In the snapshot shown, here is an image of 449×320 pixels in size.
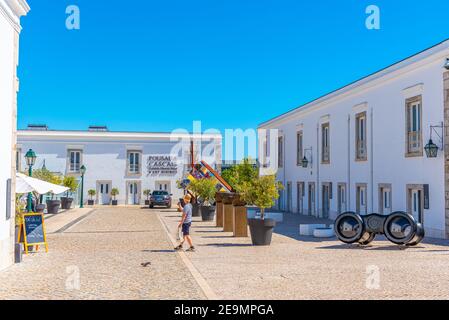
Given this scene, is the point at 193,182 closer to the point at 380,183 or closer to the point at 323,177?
the point at 323,177

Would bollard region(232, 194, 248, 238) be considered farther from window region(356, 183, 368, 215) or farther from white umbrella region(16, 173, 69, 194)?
window region(356, 183, 368, 215)

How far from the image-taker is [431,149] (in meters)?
17.7

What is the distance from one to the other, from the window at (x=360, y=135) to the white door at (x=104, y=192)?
89.9ft

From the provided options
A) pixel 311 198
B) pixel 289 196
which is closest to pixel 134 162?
pixel 289 196

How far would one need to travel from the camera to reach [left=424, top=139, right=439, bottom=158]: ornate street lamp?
17625 millimetres

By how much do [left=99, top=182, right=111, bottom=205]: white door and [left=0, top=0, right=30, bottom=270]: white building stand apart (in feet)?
115

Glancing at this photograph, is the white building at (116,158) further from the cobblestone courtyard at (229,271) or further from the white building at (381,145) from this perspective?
the cobblestone courtyard at (229,271)

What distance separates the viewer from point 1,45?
1113cm

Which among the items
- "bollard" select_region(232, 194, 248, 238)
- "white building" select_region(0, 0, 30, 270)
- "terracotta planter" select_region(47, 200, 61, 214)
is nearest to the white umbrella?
"white building" select_region(0, 0, 30, 270)

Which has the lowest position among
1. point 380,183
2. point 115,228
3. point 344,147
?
point 115,228

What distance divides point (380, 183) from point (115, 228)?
1080cm

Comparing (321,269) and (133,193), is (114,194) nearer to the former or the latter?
(133,193)

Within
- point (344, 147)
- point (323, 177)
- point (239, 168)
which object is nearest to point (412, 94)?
point (344, 147)

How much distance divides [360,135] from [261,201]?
1001cm
